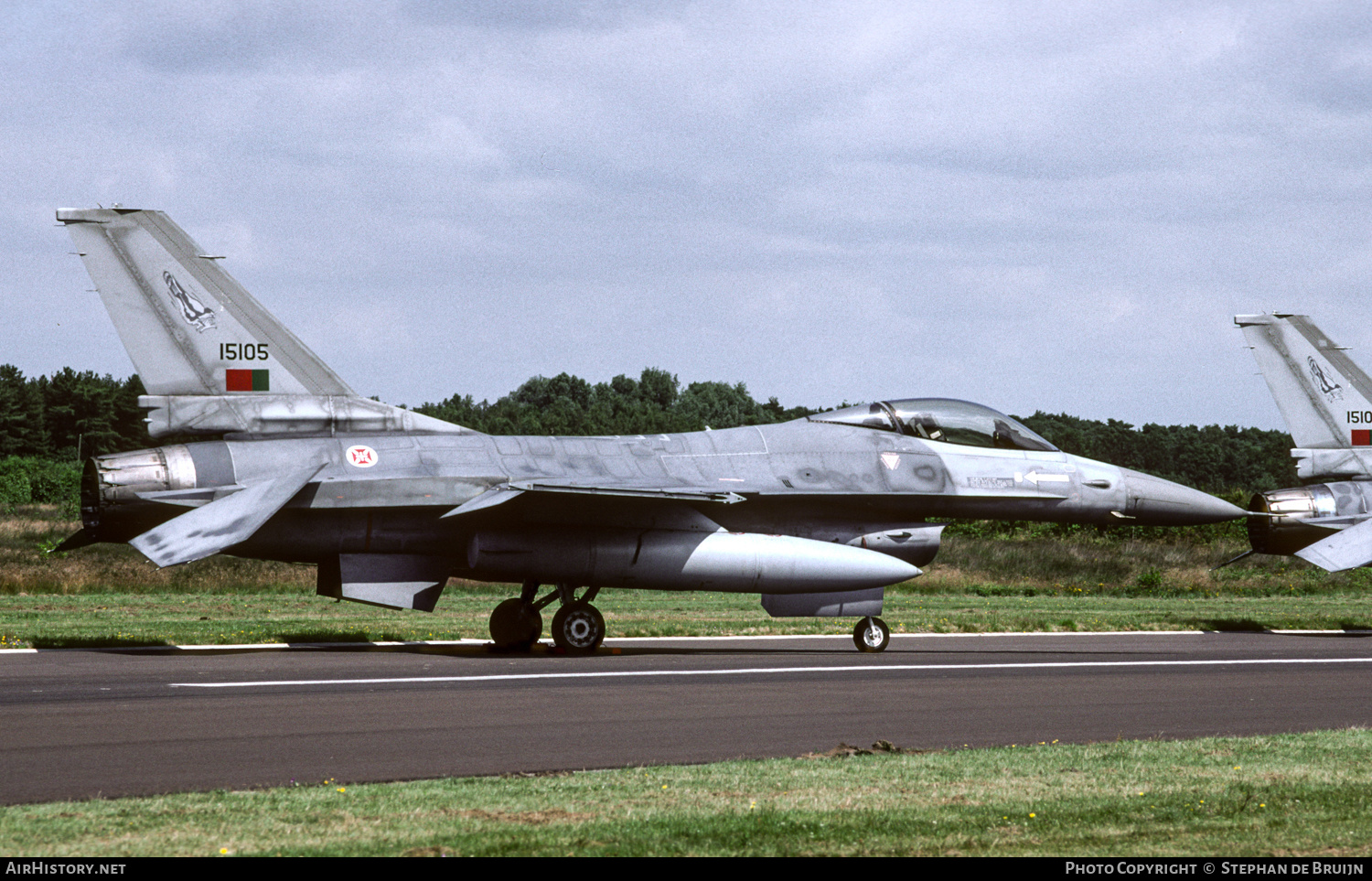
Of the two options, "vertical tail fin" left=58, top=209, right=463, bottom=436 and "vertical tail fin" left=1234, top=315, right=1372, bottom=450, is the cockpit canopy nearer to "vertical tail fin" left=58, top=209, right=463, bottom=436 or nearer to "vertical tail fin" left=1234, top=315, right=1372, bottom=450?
"vertical tail fin" left=1234, top=315, right=1372, bottom=450

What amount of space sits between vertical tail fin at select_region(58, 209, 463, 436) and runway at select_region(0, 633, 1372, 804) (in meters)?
3.03

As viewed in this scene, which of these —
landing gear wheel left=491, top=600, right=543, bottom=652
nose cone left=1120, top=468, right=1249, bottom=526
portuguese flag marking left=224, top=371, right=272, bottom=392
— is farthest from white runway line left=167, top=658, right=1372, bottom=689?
portuguese flag marking left=224, top=371, right=272, bottom=392

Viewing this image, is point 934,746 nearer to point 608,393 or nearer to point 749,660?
point 749,660

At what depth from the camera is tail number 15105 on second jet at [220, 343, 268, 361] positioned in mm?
17547

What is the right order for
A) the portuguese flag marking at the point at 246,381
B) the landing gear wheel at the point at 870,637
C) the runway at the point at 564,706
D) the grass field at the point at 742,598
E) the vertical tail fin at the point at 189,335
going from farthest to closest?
1. the grass field at the point at 742,598
2. the landing gear wheel at the point at 870,637
3. the portuguese flag marking at the point at 246,381
4. the vertical tail fin at the point at 189,335
5. the runway at the point at 564,706

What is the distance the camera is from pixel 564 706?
12023 mm

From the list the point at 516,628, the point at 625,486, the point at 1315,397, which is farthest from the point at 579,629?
the point at 1315,397

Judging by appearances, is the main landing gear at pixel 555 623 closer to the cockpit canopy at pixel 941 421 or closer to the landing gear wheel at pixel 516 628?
the landing gear wheel at pixel 516 628

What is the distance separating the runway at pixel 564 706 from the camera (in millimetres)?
9070

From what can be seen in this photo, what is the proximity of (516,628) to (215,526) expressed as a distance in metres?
4.50

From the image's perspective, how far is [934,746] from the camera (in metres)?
10.2

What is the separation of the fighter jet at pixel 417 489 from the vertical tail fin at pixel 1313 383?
893 centimetres

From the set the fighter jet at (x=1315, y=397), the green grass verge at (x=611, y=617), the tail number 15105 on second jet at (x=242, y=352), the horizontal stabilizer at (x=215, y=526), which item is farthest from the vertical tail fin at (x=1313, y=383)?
the horizontal stabilizer at (x=215, y=526)

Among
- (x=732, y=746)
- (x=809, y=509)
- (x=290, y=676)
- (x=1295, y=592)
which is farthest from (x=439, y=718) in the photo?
(x=1295, y=592)
